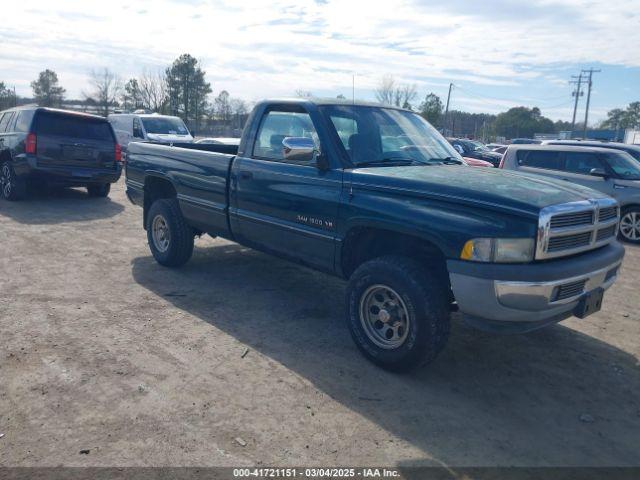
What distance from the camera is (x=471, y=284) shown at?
335 cm

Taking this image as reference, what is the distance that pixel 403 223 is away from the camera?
3703 millimetres

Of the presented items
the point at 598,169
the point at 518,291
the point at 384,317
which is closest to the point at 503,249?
the point at 518,291

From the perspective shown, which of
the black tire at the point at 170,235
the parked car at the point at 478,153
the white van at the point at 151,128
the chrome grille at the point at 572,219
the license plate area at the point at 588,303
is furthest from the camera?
the parked car at the point at 478,153

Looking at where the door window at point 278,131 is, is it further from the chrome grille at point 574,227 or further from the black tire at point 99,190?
the black tire at point 99,190

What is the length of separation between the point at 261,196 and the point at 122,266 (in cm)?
254

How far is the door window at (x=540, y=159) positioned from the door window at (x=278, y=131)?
282 inches

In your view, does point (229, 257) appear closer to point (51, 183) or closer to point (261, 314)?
point (261, 314)

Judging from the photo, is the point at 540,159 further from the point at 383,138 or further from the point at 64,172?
the point at 64,172

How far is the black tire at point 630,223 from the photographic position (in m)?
9.63

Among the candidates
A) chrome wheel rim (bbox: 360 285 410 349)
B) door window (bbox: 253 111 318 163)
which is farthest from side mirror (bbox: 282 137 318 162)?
chrome wheel rim (bbox: 360 285 410 349)

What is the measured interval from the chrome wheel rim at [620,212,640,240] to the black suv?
10051mm

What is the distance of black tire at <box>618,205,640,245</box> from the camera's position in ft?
31.6

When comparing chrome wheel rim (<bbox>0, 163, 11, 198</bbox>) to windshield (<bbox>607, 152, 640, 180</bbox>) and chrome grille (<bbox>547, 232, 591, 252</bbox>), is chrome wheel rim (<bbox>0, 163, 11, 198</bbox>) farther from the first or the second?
windshield (<bbox>607, 152, 640, 180</bbox>)

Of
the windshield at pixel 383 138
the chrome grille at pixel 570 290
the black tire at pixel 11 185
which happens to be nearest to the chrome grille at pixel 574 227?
the chrome grille at pixel 570 290
